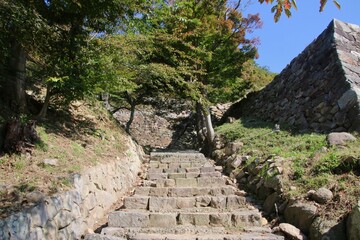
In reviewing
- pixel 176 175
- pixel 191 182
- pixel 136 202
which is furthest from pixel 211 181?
pixel 136 202

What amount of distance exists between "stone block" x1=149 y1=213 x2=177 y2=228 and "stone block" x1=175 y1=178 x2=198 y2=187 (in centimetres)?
167

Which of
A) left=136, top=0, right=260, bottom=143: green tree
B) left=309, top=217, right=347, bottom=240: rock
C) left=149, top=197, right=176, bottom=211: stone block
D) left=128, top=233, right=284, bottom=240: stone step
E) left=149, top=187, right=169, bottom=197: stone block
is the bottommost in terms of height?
left=128, top=233, right=284, bottom=240: stone step

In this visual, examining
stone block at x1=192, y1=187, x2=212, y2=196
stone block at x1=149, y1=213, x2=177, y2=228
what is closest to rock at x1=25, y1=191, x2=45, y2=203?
stone block at x1=149, y1=213, x2=177, y2=228

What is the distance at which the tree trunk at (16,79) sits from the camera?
5.59m

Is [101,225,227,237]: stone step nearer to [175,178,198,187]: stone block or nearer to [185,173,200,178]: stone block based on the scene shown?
[175,178,198,187]: stone block

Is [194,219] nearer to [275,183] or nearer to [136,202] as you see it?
[136,202]

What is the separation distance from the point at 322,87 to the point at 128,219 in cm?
643

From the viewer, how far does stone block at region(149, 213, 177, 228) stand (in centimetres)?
466

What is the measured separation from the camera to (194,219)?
473cm

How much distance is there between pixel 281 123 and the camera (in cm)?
909

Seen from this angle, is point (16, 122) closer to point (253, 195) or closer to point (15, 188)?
point (15, 188)

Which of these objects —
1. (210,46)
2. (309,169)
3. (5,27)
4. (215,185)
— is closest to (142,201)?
(215,185)

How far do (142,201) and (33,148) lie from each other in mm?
1913

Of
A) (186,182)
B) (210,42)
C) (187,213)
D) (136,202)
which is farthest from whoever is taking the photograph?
(210,42)
